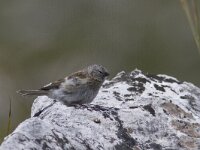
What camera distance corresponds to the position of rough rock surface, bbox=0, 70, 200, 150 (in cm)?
605

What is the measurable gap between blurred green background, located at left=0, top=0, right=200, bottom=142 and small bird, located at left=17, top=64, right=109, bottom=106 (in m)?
7.24

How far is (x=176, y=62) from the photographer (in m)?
17.5

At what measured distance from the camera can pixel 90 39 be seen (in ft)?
59.0

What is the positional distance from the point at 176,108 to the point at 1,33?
38.7 ft

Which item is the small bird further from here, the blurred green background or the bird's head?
the blurred green background

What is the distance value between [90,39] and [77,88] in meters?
9.30

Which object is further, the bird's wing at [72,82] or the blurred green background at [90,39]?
the blurred green background at [90,39]

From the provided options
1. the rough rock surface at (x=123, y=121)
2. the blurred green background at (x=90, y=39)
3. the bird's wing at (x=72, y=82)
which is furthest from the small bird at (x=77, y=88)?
the blurred green background at (x=90, y=39)

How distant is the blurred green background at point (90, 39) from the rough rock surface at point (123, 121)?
321 inches

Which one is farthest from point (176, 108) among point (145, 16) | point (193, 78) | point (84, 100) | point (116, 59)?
point (145, 16)

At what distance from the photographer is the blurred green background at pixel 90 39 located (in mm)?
17062

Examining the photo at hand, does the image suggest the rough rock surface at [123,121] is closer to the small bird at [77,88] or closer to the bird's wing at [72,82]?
the small bird at [77,88]

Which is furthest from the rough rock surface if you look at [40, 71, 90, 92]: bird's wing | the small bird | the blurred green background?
the blurred green background

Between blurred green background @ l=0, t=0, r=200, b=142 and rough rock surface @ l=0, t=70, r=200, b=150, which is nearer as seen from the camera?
rough rock surface @ l=0, t=70, r=200, b=150
